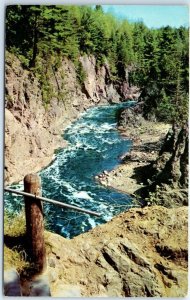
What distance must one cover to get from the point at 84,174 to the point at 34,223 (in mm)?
347

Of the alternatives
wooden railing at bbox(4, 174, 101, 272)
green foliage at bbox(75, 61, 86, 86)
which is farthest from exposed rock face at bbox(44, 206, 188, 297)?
green foliage at bbox(75, 61, 86, 86)

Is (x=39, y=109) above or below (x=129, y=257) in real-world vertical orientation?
above

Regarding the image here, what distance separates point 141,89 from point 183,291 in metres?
1.01

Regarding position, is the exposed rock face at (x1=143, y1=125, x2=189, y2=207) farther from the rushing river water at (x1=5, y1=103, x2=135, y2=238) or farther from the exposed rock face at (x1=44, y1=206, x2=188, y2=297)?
the rushing river water at (x1=5, y1=103, x2=135, y2=238)

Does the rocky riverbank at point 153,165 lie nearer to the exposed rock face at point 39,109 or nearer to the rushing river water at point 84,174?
the rushing river water at point 84,174

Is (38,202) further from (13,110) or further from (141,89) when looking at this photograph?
(141,89)

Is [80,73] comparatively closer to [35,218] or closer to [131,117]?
[131,117]

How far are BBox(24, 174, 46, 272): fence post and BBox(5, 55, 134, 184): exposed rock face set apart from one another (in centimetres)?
10

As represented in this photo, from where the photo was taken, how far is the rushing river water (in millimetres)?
2625

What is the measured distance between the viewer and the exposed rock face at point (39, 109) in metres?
2.63

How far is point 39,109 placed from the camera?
2.68 m

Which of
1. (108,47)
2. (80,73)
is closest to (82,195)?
(80,73)

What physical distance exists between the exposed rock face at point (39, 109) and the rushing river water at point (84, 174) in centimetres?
5

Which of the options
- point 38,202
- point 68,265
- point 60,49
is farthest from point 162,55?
point 68,265
